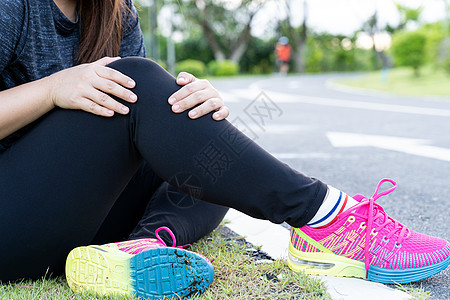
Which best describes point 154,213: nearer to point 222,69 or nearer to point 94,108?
point 94,108

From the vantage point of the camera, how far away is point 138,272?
3.89 feet

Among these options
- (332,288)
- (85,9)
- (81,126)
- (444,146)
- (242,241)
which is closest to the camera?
(81,126)

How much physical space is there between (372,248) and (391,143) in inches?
110

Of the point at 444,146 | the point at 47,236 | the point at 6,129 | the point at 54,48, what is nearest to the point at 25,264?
the point at 47,236

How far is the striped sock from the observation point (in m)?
1.26

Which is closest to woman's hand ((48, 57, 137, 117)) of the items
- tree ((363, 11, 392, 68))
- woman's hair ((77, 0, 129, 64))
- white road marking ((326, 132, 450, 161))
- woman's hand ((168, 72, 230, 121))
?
woman's hand ((168, 72, 230, 121))

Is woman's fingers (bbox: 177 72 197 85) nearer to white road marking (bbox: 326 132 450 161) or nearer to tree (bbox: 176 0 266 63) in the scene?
white road marking (bbox: 326 132 450 161)

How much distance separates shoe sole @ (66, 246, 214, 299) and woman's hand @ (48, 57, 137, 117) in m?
0.35

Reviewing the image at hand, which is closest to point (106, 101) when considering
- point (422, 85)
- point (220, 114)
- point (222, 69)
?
point (220, 114)

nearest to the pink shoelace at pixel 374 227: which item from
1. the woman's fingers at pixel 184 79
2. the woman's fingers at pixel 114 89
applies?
the woman's fingers at pixel 184 79

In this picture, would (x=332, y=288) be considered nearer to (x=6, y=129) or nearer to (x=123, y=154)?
(x=123, y=154)

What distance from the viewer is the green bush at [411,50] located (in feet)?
41.4

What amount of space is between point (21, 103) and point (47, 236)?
0.34 m

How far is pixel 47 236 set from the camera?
46.8 inches
